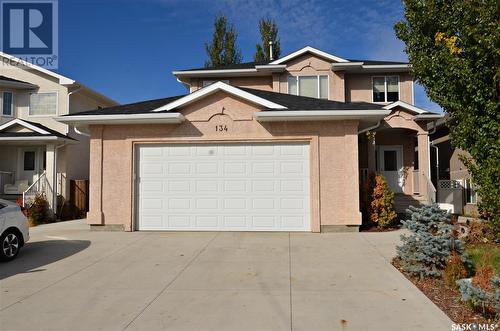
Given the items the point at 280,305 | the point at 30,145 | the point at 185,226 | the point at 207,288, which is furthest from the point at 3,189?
the point at 280,305

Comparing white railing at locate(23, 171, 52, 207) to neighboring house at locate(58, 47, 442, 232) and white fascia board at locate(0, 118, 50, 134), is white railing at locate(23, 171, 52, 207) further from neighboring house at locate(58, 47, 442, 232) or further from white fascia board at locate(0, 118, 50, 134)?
neighboring house at locate(58, 47, 442, 232)

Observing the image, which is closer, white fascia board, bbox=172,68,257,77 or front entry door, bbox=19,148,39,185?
white fascia board, bbox=172,68,257,77

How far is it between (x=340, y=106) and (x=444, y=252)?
530cm

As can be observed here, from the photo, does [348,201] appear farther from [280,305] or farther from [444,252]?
[280,305]

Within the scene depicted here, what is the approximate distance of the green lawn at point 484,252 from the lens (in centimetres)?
691

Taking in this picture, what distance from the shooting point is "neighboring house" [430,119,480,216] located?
15688 mm

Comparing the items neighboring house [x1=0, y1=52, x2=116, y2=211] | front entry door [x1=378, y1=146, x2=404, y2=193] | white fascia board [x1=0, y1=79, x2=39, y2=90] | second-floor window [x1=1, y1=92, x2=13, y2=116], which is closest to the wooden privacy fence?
neighboring house [x1=0, y1=52, x2=116, y2=211]

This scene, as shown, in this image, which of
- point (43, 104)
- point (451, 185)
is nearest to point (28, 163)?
point (43, 104)

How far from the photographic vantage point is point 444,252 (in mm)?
6047

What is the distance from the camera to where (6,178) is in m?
16.9

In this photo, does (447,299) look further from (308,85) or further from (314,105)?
(308,85)

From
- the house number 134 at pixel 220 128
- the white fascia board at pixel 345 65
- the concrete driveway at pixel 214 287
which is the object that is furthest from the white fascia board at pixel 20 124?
the white fascia board at pixel 345 65

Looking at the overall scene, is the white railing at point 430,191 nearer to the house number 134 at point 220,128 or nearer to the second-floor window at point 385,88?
the second-floor window at point 385,88

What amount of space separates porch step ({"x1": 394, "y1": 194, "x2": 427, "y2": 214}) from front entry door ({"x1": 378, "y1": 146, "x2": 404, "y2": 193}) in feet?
7.13
